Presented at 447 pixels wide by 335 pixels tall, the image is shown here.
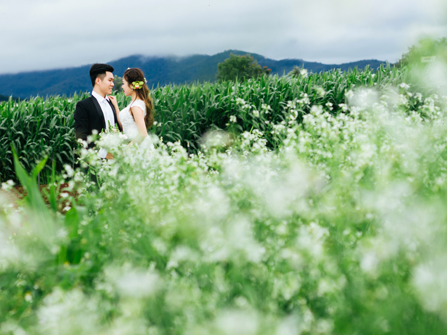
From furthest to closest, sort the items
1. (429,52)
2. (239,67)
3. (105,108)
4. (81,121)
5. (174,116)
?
(239,67), (174,116), (105,108), (81,121), (429,52)

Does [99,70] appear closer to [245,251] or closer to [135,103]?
[135,103]

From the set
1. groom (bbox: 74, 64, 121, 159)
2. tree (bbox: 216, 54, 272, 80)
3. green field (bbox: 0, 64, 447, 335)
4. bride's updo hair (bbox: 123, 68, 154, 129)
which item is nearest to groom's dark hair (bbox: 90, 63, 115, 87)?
groom (bbox: 74, 64, 121, 159)

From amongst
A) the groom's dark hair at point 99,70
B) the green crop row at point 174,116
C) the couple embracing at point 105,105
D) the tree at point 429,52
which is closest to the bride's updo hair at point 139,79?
the couple embracing at point 105,105

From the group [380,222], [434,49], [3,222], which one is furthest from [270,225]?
[434,49]

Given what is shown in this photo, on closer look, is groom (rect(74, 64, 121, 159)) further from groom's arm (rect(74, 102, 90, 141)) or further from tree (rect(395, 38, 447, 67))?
tree (rect(395, 38, 447, 67))

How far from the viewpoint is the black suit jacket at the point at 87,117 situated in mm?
5133

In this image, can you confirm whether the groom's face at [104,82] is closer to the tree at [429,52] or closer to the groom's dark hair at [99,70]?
the groom's dark hair at [99,70]

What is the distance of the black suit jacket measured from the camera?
5.13 metres

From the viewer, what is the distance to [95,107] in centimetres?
517

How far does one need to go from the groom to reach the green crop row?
7.30 ft

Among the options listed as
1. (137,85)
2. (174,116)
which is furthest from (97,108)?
(174,116)

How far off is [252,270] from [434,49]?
11.0ft

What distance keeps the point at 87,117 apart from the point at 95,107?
186 millimetres

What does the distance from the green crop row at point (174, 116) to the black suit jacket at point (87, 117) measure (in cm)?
228
